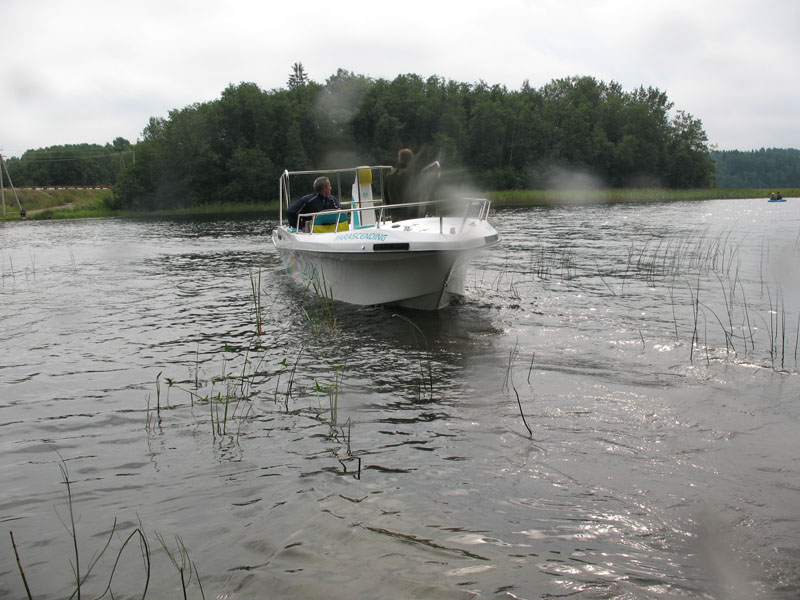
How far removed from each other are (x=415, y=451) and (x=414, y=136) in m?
94.3

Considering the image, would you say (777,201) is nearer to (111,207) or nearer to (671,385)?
(671,385)

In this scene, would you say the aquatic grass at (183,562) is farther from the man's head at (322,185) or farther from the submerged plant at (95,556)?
the man's head at (322,185)

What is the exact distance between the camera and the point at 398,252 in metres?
9.07

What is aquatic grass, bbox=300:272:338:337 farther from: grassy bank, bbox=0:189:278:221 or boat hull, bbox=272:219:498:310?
grassy bank, bbox=0:189:278:221

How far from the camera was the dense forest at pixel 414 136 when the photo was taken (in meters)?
77.2

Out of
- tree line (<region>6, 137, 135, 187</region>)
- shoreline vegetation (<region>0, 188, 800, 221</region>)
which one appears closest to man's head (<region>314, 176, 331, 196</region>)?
shoreline vegetation (<region>0, 188, 800, 221</region>)

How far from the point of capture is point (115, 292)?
13.6 meters

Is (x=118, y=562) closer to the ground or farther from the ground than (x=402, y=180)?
closer to the ground

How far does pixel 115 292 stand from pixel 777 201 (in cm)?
5385

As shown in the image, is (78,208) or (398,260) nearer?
(398,260)

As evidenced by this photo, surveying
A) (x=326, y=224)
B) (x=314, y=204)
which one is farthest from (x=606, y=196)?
(x=326, y=224)

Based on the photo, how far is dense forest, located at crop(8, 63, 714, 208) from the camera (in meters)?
77.2

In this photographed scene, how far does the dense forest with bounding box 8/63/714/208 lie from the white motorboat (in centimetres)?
6396

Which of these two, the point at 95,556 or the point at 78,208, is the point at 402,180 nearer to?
the point at 95,556
